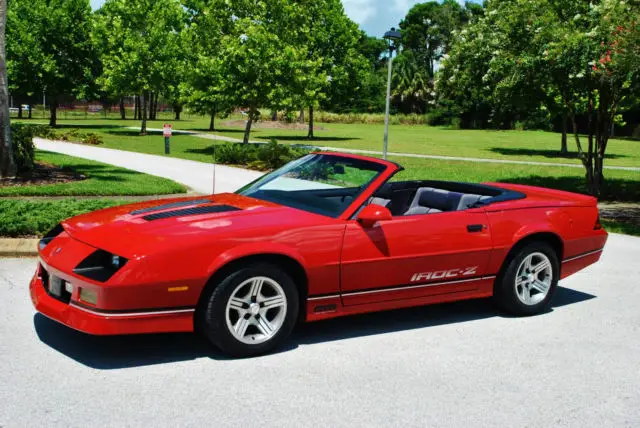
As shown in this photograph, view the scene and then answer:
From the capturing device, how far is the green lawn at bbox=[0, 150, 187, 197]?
14141mm

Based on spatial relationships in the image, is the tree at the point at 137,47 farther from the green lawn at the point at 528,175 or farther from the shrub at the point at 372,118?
the shrub at the point at 372,118

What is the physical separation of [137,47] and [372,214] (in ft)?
139

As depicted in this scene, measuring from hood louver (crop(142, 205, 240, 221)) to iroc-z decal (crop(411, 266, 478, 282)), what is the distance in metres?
1.50

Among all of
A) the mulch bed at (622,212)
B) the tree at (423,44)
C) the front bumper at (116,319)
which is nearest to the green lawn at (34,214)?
the front bumper at (116,319)

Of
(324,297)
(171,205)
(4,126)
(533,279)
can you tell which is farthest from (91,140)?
(324,297)

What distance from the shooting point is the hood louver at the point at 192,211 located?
531 centimetres

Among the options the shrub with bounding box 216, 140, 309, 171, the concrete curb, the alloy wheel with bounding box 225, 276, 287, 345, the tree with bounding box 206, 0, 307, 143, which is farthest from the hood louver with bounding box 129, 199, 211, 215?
the tree with bounding box 206, 0, 307, 143

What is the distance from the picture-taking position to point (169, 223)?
5.09 m

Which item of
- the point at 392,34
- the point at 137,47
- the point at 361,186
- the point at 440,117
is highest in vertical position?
the point at 137,47

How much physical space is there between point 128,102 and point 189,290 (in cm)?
13511

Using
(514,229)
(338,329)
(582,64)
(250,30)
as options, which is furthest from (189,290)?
(250,30)

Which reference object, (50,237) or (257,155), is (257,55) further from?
(50,237)

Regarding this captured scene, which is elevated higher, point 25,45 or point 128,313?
point 25,45

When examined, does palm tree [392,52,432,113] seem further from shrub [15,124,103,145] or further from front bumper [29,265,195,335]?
front bumper [29,265,195,335]
